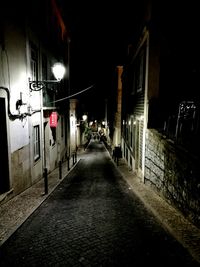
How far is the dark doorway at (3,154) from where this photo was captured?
779 centimetres

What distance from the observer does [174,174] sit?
7387 mm

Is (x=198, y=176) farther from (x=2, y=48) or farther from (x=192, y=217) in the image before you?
(x=2, y=48)

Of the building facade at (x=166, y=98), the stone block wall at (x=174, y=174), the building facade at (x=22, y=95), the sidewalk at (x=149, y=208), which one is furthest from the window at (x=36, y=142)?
the stone block wall at (x=174, y=174)

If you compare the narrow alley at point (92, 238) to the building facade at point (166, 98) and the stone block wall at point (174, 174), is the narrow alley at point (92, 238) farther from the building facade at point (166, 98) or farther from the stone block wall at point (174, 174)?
the building facade at point (166, 98)

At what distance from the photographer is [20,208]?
299 inches

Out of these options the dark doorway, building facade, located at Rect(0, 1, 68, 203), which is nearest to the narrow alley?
the dark doorway

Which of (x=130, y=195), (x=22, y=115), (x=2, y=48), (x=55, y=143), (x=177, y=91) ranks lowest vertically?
(x=130, y=195)

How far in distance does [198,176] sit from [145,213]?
2372 millimetres

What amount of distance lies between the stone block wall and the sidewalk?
260mm

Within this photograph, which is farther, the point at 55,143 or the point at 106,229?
the point at 55,143

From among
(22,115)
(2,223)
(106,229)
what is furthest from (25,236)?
(22,115)

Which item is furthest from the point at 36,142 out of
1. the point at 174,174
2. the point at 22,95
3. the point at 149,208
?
the point at 174,174

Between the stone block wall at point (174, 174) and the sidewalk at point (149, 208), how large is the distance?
0.85 feet

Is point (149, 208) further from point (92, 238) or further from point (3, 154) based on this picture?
point (3, 154)
